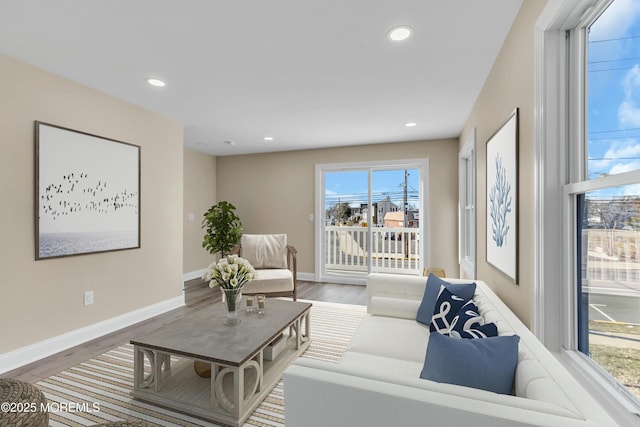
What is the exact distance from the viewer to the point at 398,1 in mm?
1602

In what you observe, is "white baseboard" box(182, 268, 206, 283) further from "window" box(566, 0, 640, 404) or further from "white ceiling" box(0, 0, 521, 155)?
"window" box(566, 0, 640, 404)

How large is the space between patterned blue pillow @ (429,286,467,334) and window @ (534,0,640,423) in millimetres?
434

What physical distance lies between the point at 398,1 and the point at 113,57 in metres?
2.06

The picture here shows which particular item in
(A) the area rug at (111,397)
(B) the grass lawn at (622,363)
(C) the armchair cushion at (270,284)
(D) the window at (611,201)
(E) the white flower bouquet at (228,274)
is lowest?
(A) the area rug at (111,397)

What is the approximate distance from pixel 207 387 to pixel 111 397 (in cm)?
59

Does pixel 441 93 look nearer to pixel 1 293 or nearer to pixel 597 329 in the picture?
pixel 597 329

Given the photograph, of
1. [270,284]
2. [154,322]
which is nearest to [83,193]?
[154,322]

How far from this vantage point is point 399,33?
188cm

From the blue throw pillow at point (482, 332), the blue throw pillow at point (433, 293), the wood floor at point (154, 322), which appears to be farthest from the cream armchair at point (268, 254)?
the blue throw pillow at point (482, 332)

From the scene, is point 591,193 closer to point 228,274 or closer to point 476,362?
point 476,362

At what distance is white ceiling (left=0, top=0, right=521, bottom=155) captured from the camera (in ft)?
5.49

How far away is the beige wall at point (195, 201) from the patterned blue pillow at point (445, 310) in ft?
14.2

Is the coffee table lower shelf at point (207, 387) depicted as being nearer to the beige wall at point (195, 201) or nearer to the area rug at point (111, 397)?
the area rug at point (111, 397)

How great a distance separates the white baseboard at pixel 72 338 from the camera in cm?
221
